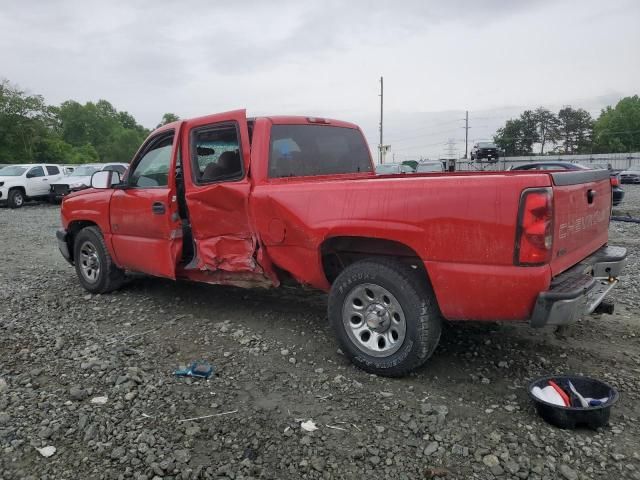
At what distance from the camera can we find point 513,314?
308 centimetres

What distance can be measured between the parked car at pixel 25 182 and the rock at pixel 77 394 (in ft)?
62.8

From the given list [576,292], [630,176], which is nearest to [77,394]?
[576,292]

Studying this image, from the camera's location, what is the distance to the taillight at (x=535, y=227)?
290 cm

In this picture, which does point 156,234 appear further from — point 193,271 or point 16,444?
point 16,444

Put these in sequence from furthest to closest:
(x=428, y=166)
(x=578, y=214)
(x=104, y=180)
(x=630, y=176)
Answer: (x=630, y=176)
(x=428, y=166)
(x=104, y=180)
(x=578, y=214)

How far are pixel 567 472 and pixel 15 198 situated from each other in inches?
855

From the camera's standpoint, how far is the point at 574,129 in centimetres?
9012

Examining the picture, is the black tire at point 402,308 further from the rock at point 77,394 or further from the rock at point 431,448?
the rock at point 77,394

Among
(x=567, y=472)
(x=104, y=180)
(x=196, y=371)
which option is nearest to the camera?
(x=567, y=472)

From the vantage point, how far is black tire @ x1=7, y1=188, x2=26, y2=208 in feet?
64.7

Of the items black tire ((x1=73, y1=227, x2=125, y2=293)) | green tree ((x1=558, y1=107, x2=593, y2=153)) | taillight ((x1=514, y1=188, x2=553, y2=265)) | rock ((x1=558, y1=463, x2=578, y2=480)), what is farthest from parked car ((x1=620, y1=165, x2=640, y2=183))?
green tree ((x1=558, y1=107, x2=593, y2=153))

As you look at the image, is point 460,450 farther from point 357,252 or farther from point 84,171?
point 84,171

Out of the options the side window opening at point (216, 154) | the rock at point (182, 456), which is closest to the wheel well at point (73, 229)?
the side window opening at point (216, 154)

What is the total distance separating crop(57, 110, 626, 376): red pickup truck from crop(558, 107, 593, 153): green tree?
9509 centimetres
